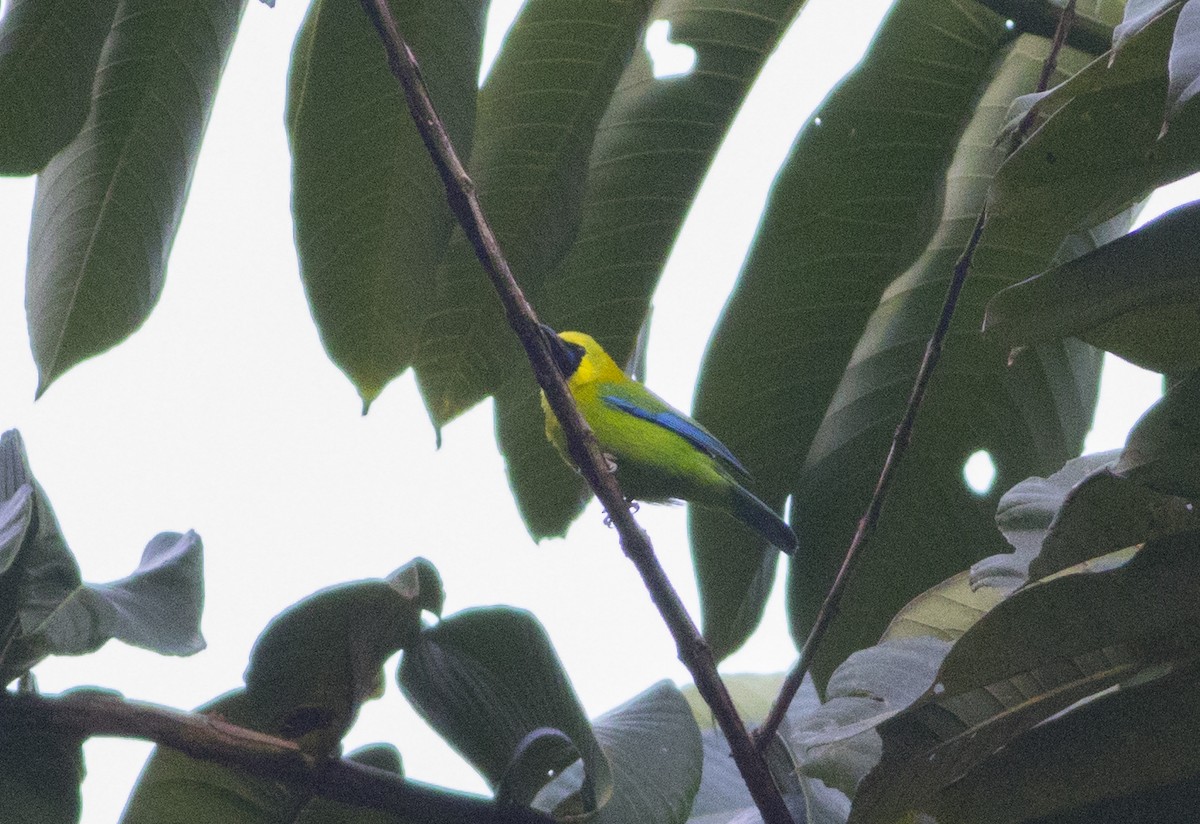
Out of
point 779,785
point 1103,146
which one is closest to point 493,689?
point 779,785

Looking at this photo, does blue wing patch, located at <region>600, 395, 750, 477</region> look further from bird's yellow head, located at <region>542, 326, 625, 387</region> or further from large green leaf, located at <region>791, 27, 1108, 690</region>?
large green leaf, located at <region>791, 27, 1108, 690</region>

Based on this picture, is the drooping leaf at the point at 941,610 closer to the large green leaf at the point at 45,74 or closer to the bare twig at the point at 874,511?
the bare twig at the point at 874,511

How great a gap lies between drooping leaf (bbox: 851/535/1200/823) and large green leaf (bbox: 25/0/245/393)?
1328 mm

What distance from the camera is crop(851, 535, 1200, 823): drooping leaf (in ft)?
4.20

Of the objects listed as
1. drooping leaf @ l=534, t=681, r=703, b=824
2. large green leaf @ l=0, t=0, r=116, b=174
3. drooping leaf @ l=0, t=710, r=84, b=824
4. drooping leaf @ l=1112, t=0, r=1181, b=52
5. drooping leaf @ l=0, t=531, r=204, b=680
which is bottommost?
drooping leaf @ l=534, t=681, r=703, b=824

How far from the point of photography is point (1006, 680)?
1361 mm

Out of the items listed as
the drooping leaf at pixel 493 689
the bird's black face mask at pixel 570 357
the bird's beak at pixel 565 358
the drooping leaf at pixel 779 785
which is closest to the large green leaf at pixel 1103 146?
the drooping leaf at pixel 779 785

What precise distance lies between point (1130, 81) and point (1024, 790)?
0.72m

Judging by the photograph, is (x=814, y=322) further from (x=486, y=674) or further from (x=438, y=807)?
(x=438, y=807)

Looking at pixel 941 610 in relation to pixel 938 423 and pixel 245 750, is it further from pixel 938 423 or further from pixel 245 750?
pixel 245 750

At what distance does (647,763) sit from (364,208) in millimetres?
985

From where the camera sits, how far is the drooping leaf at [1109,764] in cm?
131

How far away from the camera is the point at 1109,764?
1308mm

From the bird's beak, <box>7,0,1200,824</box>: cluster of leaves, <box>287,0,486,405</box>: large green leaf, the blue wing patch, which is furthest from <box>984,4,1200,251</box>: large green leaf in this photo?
the blue wing patch
